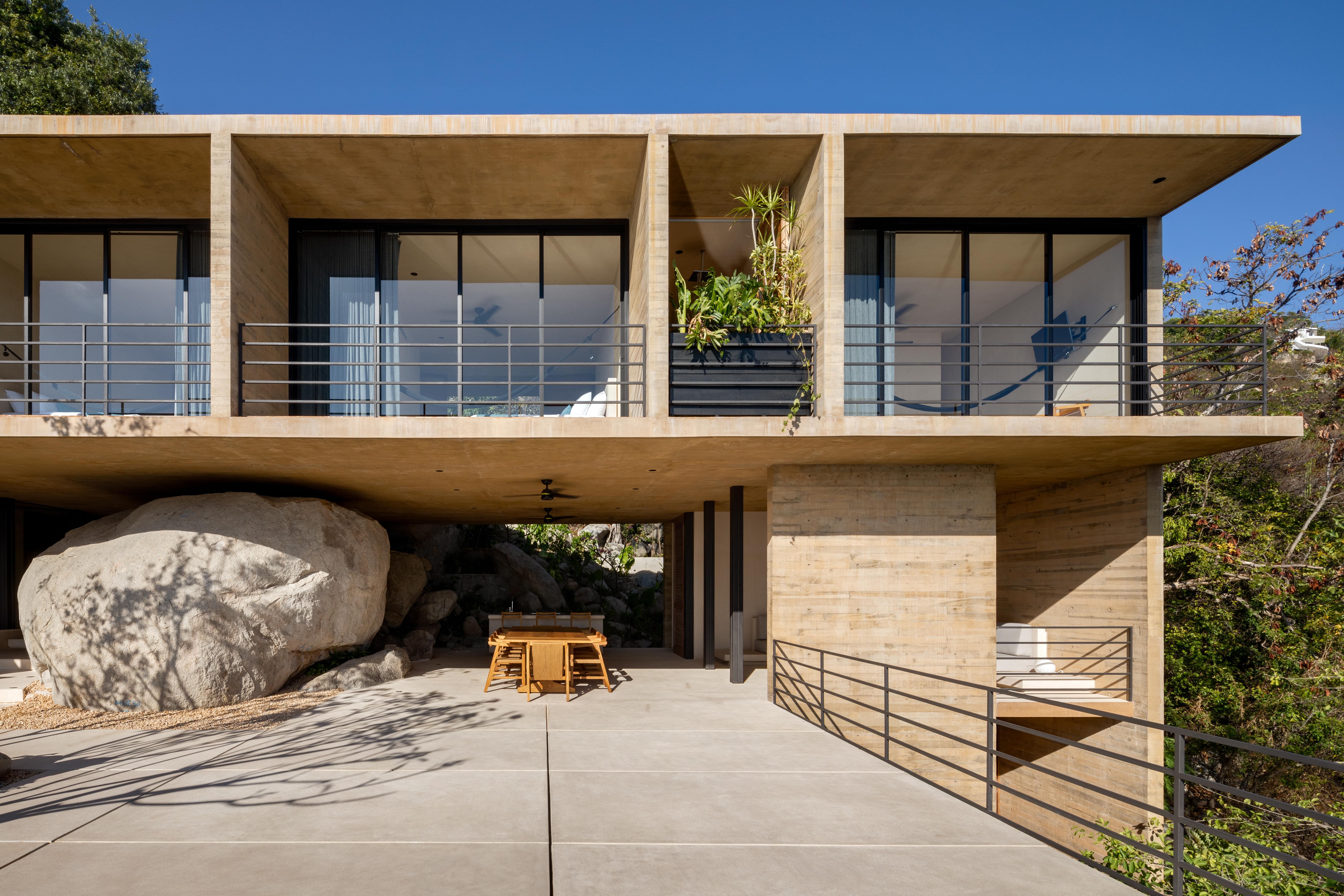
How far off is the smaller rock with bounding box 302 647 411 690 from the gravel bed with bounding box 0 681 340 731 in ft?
2.19

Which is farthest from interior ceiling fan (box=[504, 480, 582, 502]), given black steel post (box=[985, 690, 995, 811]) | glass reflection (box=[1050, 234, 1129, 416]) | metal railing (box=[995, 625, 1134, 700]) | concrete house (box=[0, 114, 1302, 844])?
glass reflection (box=[1050, 234, 1129, 416])

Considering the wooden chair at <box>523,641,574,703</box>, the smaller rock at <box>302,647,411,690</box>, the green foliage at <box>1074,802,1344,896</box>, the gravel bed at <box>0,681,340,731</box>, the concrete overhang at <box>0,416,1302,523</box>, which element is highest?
the concrete overhang at <box>0,416,1302,523</box>

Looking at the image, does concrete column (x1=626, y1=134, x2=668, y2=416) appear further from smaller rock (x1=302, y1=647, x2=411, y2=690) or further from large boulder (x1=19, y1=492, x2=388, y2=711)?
smaller rock (x1=302, y1=647, x2=411, y2=690)

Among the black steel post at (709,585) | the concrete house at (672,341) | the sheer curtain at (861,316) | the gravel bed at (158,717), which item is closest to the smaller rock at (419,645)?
the concrete house at (672,341)

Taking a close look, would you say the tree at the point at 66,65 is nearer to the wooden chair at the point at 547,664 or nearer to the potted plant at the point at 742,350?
the potted plant at the point at 742,350

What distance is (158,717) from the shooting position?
27.9 feet

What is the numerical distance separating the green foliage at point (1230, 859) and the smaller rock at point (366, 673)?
346 inches

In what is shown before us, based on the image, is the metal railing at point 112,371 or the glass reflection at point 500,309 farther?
the glass reflection at point 500,309

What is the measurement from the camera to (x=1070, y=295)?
35.3 feet

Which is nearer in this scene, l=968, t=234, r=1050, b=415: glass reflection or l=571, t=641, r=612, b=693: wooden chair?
l=571, t=641, r=612, b=693: wooden chair

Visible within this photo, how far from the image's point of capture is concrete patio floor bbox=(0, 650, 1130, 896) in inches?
162

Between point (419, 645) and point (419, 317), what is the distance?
642cm

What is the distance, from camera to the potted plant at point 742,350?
343 inches

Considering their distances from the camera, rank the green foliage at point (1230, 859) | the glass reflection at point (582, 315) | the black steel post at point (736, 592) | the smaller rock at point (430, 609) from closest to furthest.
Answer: the green foliage at point (1230, 859) → the glass reflection at point (582, 315) → the black steel post at point (736, 592) → the smaller rock at point (430, 609)
